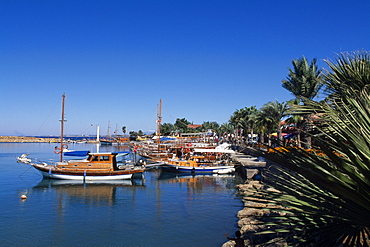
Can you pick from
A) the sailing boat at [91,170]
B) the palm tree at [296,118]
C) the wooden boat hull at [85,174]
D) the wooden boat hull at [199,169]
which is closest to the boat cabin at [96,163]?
the sailing boat at [91,170]

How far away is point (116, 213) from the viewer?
2191 centimetres

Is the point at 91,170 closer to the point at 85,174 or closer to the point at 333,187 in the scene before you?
the point at 85,174

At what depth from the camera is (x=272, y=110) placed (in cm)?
4256

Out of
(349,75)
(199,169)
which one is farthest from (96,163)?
(349,75)

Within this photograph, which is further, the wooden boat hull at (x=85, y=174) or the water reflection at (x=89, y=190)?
the wooden boat hull at (x=85, y=174)

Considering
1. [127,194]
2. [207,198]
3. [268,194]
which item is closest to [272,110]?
[207,198]

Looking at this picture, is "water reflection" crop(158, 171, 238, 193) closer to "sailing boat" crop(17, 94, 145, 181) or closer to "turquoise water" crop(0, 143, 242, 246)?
"turquoise water" crop(0, 143, 242, 246)

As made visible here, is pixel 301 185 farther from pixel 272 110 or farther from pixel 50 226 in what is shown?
pixel 272 110

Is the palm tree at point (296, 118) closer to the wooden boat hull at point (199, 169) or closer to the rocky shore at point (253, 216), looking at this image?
the rocky shore at point (253, 216)

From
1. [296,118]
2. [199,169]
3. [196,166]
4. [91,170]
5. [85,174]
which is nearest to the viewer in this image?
[296,118]

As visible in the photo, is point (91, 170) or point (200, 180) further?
point (200, 180)

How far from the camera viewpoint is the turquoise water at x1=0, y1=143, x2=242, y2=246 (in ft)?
54.4

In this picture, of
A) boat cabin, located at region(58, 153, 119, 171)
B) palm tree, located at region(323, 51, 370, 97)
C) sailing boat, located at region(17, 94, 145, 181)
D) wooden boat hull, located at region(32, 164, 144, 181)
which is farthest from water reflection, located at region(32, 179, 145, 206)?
palm tree, located at region(323, 51, 370, 97)

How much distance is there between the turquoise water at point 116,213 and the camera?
16.6m
